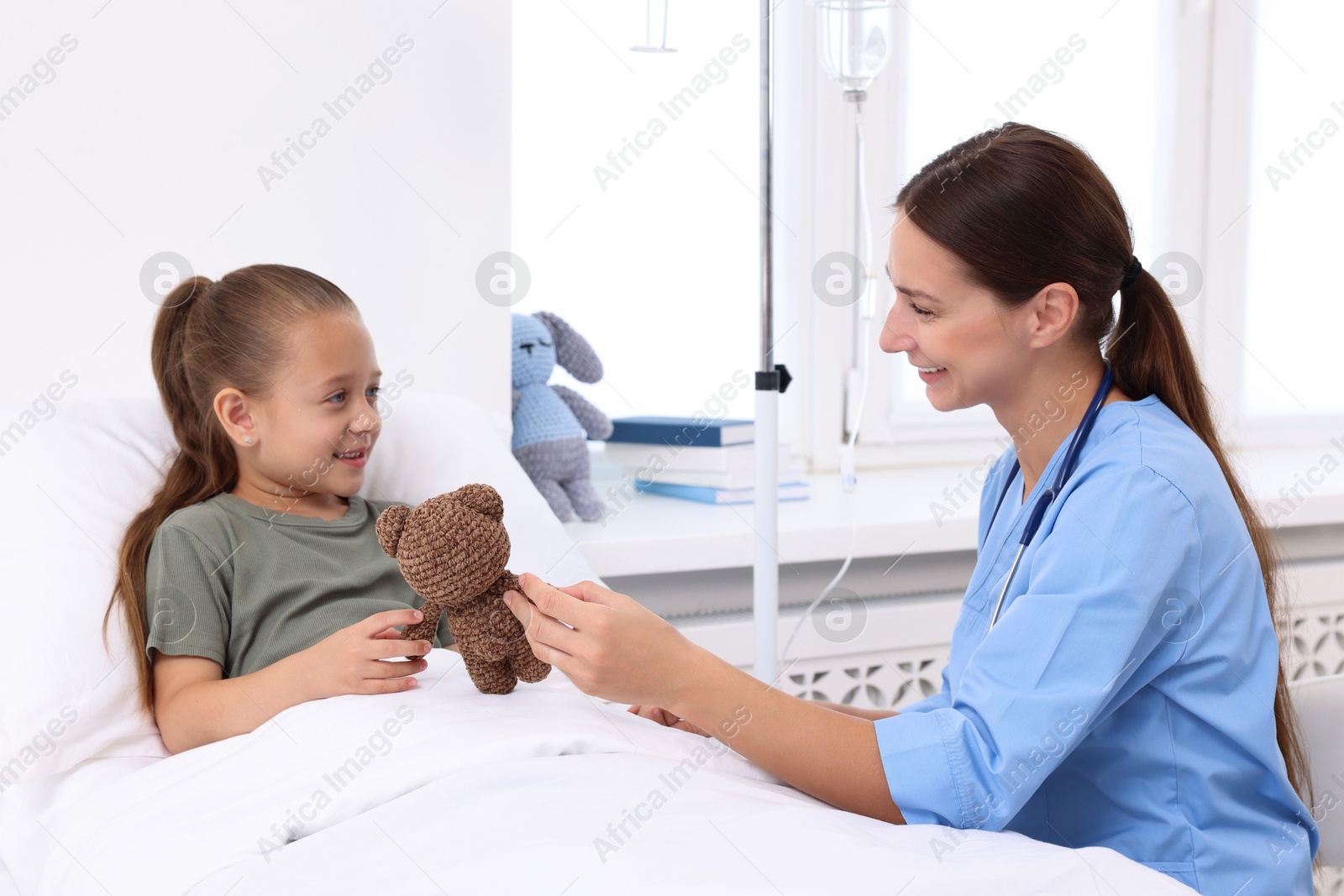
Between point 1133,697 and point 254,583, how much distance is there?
89cm

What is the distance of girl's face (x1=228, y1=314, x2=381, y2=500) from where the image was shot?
125 centimetres

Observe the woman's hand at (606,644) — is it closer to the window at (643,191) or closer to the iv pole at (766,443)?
the iv pole at (766,443)

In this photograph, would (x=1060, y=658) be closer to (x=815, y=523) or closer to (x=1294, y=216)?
(x=815, y=523)

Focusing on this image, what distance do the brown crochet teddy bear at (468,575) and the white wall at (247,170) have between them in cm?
76

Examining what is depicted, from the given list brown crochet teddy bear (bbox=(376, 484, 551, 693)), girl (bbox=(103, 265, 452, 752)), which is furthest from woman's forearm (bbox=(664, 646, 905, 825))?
girl (bbox=(103, 265, 452, 752))

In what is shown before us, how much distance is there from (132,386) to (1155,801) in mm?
1412

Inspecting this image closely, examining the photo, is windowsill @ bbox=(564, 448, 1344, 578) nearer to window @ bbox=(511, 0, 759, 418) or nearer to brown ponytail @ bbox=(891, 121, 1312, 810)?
window @ bbox=(511, 0, 759, 418)

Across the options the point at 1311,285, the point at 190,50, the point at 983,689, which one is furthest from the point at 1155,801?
the point at 1311,285

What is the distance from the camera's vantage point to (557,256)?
2258 mm

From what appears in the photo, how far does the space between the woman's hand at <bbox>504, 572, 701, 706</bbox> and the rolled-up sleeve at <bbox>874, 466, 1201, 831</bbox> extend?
19 cm

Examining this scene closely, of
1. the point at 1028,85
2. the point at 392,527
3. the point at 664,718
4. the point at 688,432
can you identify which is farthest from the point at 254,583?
the point at 1028,85

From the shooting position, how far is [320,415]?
1.25 metres

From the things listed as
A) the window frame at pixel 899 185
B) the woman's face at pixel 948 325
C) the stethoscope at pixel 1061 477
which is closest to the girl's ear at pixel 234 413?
the woman's face at pixel 948 325

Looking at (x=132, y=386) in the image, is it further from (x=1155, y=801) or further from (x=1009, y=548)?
(x=1155, y=801)
